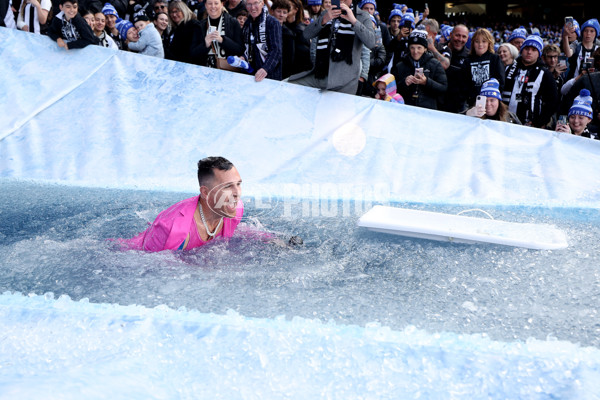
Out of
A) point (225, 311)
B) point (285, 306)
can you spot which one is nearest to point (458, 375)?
point (285, 306)

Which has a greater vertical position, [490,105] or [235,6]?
[235,6]

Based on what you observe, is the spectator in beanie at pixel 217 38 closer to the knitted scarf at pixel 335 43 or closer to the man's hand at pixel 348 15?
the knitted scarf at pixel 335 43

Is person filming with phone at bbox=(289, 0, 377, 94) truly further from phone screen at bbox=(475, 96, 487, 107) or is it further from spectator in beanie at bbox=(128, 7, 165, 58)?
spectator in beanie at bbox=(128, 7, 165, 58)

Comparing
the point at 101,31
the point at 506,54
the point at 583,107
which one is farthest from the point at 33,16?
the point at 583,107

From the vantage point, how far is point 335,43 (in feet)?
17.0

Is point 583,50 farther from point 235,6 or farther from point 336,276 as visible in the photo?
point 336,276

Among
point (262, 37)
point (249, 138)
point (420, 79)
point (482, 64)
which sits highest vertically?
point (262, 37)

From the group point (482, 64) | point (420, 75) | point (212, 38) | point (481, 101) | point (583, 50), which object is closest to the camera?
point (481, 101)

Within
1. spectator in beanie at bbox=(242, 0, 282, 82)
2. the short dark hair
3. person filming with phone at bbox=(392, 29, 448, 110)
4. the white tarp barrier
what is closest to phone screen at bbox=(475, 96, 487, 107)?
the white tarp barrier

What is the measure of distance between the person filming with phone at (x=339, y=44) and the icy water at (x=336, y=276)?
1.80m

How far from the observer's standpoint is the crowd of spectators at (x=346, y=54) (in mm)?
5273

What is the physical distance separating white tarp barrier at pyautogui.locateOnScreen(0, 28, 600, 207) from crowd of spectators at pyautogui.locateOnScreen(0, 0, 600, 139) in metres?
0.24

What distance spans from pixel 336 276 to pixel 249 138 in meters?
2.49

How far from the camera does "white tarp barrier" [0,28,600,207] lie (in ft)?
16.0
